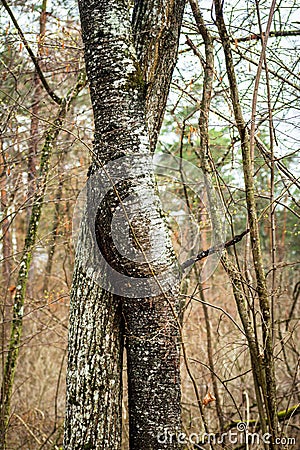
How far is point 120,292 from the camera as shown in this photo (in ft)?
7.73

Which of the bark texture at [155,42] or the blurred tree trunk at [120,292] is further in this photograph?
the bark texture at [155,42]

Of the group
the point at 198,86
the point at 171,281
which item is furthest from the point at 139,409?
the point at 198,86

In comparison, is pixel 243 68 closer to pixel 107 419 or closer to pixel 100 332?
pixel 100 332

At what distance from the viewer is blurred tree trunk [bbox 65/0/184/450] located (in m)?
2.31

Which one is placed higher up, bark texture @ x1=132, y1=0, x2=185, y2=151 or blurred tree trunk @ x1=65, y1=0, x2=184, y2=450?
bark texture @ x1=132, y1=0, x2=185, y2=151

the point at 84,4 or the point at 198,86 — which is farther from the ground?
the point at 198,86

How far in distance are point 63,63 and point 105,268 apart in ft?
6.52

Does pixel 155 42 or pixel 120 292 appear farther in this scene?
pixel 155 42

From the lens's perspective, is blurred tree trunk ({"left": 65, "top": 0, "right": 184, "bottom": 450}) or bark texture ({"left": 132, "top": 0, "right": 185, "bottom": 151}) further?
bark texture ({"left": 132, "top": 0, "right": 185, "bottom": 151})

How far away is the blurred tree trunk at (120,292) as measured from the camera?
7.57 ft

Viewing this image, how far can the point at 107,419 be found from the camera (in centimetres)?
230

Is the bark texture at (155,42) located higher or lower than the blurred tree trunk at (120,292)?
higher

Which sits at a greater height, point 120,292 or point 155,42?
point 155,42

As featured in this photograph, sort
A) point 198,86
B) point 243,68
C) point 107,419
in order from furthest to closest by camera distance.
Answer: point 198,86, point 243,68, point 107,419
